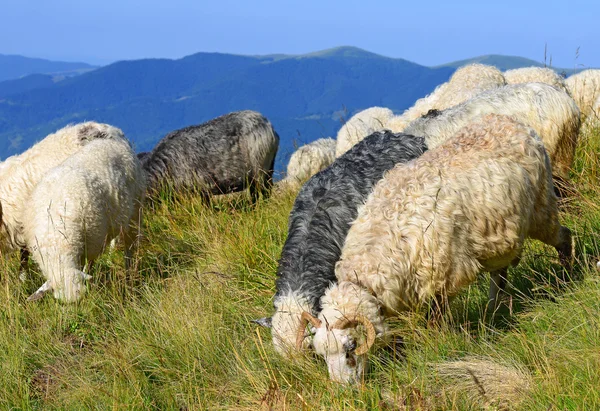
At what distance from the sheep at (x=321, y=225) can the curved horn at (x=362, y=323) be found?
343 millimetres

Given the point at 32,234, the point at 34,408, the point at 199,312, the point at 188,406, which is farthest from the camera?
the point at 32,234

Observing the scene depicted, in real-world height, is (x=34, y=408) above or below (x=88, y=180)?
below

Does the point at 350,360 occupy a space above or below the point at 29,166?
below

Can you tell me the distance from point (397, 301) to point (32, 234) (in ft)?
11.5

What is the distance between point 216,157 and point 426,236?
5.91 meters

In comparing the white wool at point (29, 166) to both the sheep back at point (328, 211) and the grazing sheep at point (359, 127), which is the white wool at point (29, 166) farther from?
the grazing sheep at point (359, 127)

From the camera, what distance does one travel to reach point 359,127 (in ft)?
34.8

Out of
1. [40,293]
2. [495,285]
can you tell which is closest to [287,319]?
[495,285]

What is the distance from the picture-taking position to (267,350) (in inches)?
172

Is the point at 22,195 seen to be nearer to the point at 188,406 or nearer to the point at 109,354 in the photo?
the point at 109,354

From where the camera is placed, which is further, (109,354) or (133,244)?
(133,244)

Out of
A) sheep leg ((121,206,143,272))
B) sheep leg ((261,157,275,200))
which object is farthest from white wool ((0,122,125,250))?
sheep leg ((261,157,275,200))

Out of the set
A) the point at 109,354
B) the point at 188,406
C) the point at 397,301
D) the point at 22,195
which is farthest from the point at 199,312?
the point at 22,195

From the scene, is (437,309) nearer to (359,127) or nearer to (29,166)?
(29,166)
